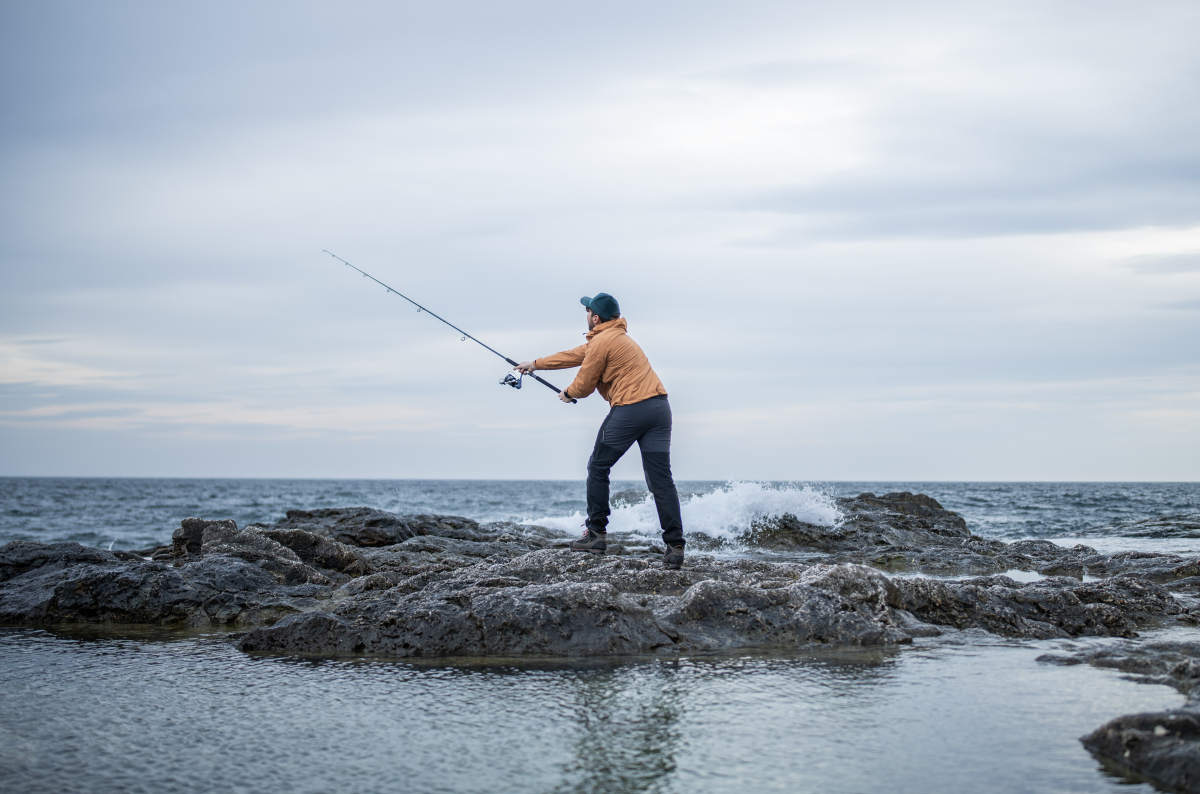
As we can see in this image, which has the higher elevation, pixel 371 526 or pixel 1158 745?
pixel 1158 745

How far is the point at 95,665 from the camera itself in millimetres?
3500

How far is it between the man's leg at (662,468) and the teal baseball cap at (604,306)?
0.79m

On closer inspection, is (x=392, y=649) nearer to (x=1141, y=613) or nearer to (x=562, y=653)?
(x=562, y=653)

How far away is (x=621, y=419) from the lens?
576cm

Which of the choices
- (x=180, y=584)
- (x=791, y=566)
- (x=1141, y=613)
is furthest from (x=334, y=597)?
(x=1141, y=613)

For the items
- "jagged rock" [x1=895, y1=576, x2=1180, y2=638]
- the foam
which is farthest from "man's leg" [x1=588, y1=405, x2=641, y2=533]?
the foam

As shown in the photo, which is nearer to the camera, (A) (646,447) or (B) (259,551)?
(A) (646,447)

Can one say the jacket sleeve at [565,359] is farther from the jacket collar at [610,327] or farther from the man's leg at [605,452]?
the man's leg at [605,452]

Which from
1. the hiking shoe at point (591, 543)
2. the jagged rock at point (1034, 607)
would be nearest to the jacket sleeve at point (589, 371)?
the hiking shoe at point (591, 543)

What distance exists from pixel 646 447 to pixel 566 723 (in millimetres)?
3376

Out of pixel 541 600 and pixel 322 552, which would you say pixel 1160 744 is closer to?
pixel 541 600

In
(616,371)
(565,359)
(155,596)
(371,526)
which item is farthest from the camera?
(371,526)

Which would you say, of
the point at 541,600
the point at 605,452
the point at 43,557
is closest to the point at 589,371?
the point at 605,452

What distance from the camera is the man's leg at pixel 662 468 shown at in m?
5.63
